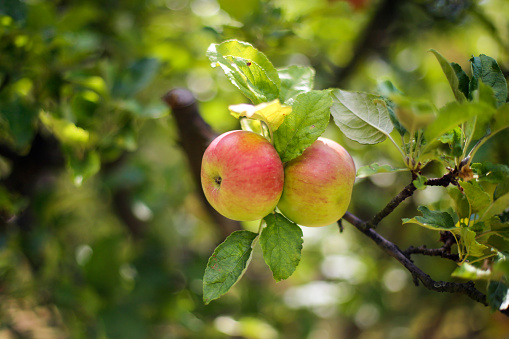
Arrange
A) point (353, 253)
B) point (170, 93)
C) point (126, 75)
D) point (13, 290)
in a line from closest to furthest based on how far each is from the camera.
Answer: point (170, 93)
point (126, 75)
point (13, 290)
point (353, 253)

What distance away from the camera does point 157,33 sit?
1.43 meters

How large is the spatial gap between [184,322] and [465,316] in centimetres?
151

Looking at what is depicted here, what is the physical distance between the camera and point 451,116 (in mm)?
414

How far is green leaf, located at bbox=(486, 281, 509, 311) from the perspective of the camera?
17.7 inches

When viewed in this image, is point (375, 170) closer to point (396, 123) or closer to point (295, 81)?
point (396, 123)

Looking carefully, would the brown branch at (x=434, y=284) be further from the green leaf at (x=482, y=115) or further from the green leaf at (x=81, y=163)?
the green leaf at (x=81, y=163)

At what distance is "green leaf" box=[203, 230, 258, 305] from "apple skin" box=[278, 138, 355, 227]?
85mm

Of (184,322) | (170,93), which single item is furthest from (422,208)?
(184,322)

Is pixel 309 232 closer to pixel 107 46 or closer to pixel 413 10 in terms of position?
pixel 413 10

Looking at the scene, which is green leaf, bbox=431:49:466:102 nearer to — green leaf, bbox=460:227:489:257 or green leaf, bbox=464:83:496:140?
green leaf, bbox=464:83:496:140

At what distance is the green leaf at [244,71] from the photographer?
495 millimetres

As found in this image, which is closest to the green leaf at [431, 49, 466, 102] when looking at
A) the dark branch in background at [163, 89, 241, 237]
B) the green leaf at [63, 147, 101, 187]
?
the dark branch in background at [163, 89, 241, 237]

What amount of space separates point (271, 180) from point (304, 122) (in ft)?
0.31

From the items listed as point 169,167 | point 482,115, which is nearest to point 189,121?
point 482,115
